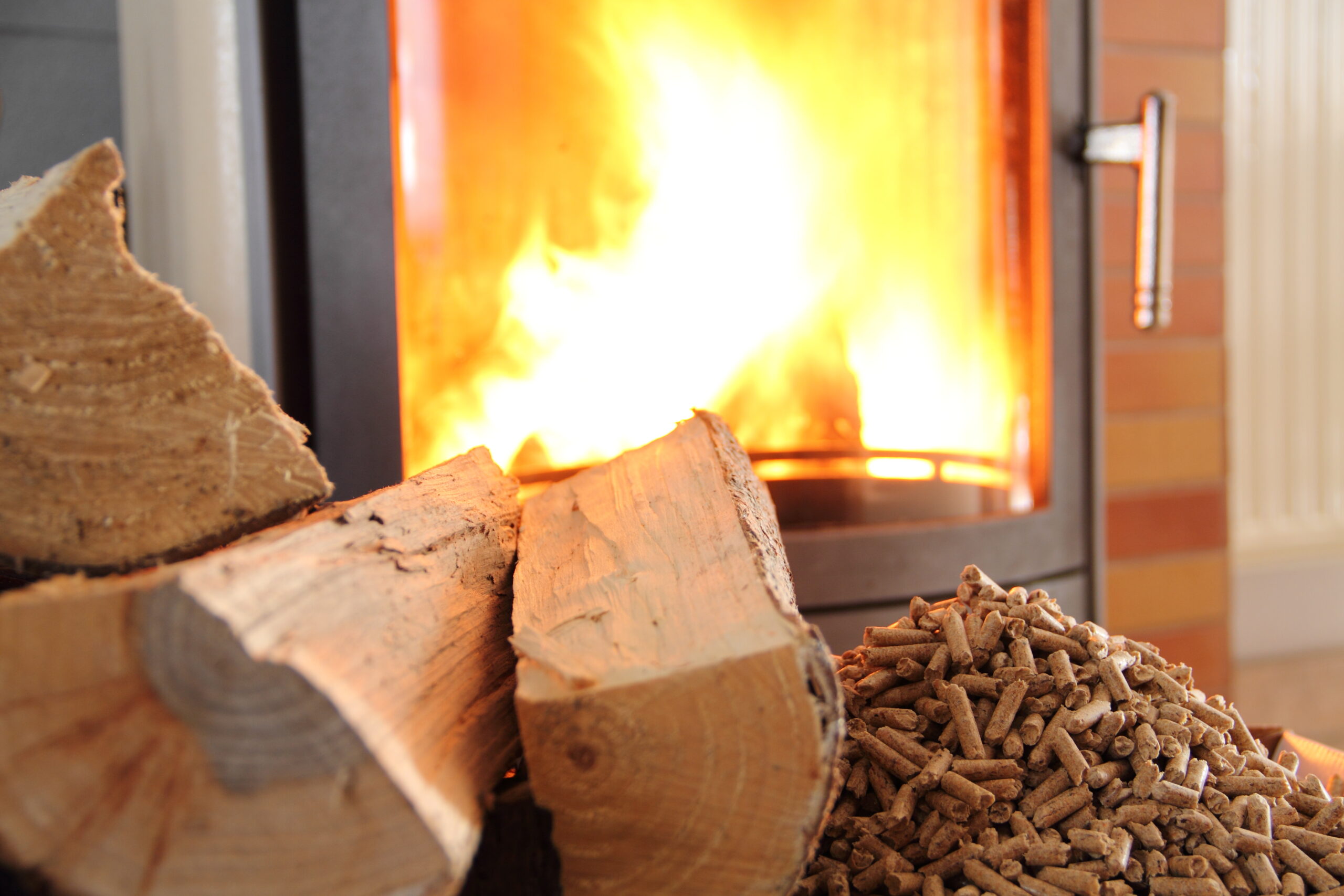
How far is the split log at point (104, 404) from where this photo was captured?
0.56 m

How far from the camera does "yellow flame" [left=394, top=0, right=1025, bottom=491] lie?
1140mm

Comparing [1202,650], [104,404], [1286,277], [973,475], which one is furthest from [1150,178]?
[104,404]

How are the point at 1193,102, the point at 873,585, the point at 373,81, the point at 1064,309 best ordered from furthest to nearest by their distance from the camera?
1. the point at 1193,102
2. the point at 1064,309
3. the point at 873,585
4. the point at 373,81

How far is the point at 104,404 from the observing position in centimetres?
57

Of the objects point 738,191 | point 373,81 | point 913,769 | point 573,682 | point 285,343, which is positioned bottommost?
point 913,769

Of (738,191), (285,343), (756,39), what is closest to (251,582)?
(285,343)

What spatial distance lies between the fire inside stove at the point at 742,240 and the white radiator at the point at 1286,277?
41.2 inches

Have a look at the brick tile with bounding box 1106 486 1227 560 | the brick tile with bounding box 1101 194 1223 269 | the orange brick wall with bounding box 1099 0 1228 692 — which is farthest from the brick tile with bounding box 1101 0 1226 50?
the brick tile with bounding box 1106 486 1227 560

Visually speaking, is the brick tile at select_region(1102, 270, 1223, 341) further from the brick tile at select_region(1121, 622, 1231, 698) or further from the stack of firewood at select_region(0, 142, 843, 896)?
the stack of firewood at select_region(0, 142, 843, 896)

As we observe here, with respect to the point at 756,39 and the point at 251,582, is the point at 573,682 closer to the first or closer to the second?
the point at 251,582

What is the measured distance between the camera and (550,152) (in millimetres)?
1165

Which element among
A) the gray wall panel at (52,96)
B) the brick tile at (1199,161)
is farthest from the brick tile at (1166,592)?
the gray wall panel at (52,96)

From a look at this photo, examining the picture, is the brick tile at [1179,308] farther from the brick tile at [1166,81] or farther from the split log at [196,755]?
the split log at [196,755]

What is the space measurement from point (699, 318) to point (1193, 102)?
3.57 feet
